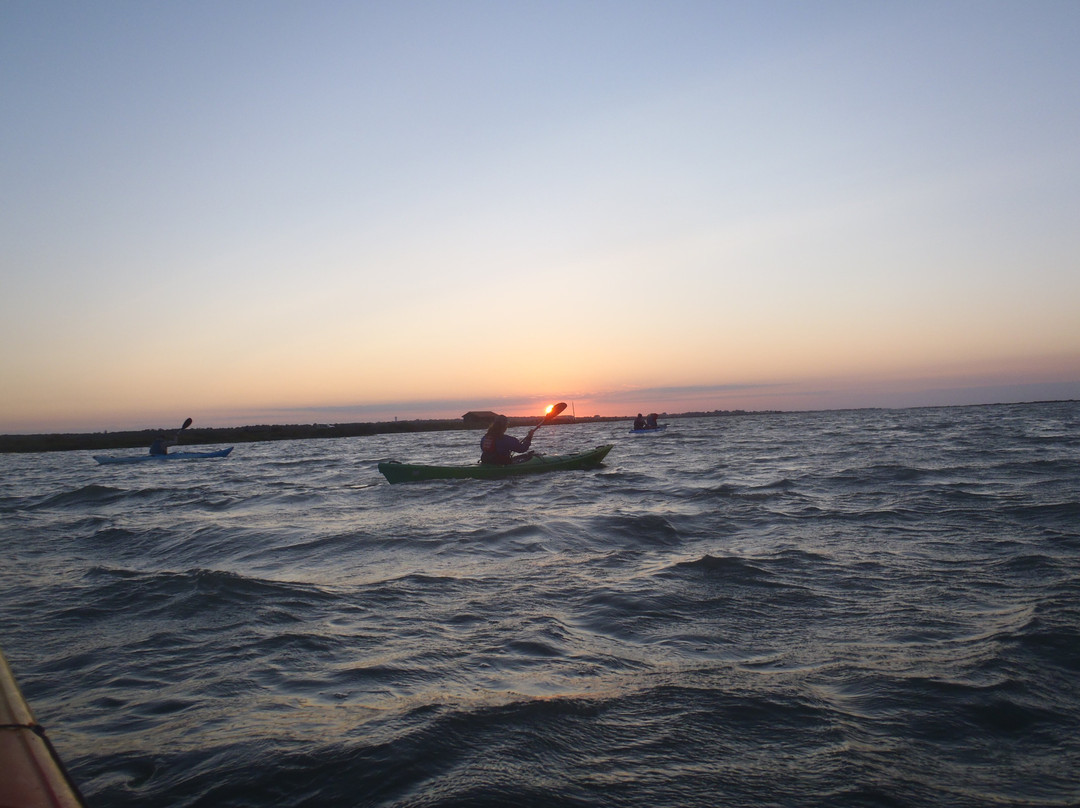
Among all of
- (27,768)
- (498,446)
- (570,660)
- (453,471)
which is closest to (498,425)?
(498,446)

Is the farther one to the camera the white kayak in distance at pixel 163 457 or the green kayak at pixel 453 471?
the white kayak in distance at pixel 163 457

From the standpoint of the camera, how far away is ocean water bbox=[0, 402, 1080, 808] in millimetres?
3311

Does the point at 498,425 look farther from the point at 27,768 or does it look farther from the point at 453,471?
the point at 27,768

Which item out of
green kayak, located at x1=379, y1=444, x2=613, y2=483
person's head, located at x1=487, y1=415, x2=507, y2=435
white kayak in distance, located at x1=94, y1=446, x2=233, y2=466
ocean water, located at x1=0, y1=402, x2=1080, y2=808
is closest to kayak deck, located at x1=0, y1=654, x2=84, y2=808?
ocean water, located at x1=0, y1=402, x2=1080, y2=808

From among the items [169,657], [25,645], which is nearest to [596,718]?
[169,657]

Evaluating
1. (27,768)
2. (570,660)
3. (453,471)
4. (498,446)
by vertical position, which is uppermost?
(498,446)

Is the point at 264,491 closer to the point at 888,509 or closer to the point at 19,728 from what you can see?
the point at 888,509

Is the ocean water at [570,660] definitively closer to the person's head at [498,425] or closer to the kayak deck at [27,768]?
the kayak deck at [27,768]

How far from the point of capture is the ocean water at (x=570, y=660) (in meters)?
3.31

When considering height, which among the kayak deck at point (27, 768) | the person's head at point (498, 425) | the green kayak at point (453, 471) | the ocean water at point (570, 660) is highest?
the person's head at point (498, 425)

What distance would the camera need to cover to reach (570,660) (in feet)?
16.2

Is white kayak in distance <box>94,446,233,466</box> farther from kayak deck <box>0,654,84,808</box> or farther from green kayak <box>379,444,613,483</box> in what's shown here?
kayak deck <box>0,654,84,808</box>

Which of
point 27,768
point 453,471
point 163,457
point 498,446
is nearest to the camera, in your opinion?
point 27,768

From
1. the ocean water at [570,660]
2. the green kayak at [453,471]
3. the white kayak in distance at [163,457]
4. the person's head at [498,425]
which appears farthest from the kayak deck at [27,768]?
the white kayak in distance at [163,457]
